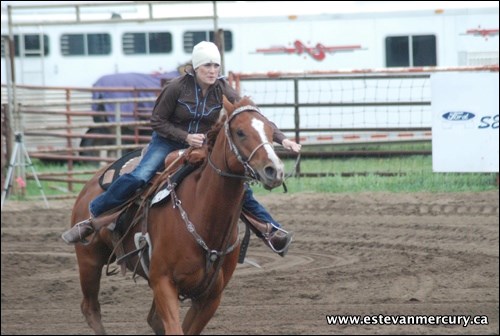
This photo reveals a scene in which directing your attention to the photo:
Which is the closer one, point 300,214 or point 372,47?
point 300,214

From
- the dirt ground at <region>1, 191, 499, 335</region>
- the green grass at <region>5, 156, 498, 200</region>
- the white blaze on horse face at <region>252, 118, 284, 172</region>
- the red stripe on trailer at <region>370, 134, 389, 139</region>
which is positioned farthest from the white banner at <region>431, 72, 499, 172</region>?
the white blaze on horse face at <region>252, 118, 284, 172</region>

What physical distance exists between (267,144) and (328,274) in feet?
15.3

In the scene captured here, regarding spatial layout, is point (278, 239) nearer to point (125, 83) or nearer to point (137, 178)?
point (137, 178)

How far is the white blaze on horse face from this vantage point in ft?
19.8

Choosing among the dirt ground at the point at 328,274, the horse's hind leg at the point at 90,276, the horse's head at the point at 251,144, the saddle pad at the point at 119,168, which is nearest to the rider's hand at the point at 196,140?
the horse's head at the point at 251,144

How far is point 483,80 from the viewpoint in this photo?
15.5 meters

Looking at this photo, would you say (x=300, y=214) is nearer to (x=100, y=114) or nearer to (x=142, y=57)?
(x=100, y=114)

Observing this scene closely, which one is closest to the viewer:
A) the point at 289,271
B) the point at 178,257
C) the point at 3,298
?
the point at 178,257

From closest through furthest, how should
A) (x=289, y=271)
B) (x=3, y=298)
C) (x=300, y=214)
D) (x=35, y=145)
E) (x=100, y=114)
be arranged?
(x=3, y=298), (x=289, y=271), (x=300, y=214), (x=100, y=114), (x=35, y=145)

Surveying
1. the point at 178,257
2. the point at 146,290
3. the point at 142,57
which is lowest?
the point at 146,290

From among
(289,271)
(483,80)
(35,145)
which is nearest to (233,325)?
(289,271)

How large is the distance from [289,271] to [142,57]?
10864 millimetres

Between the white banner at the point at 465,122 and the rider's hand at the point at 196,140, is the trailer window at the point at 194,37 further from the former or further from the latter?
the rider's hand at the point at 196,140

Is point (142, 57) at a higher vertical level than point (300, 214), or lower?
higher
